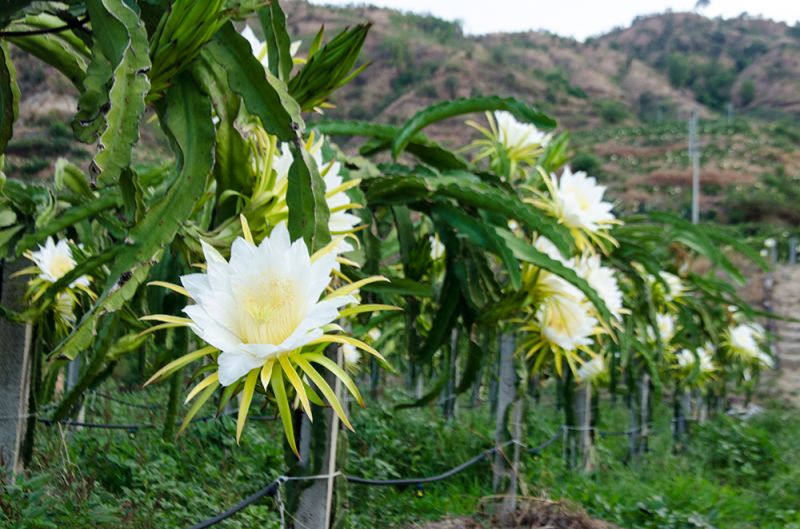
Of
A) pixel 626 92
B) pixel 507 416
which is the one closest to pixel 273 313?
pixel 507 416

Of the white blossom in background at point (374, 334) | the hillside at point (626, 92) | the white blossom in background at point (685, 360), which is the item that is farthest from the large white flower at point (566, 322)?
the hillside at point (626, 92)

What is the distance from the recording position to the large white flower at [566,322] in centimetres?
169

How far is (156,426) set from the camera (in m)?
2.33

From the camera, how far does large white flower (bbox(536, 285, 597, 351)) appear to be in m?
1.69

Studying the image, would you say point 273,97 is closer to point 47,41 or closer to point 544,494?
point 47,41

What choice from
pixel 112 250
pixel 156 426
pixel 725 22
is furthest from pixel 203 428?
pixel 725 22

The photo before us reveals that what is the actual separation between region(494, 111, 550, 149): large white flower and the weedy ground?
36.4 inches

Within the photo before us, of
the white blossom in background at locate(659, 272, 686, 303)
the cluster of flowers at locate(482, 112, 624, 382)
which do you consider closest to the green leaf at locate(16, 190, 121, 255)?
the cluster of flowers at locate(482, 112, 624, 382)

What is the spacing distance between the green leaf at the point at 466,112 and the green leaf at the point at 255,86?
65cm

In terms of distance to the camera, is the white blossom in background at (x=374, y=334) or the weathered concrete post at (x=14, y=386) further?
the white blossom in background at (x=374, y=334)

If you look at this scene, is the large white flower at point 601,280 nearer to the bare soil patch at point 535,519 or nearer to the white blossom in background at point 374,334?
the bare soil patch at point 535,519

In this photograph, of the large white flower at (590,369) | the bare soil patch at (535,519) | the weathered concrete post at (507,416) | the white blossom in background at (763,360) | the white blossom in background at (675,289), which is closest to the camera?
the bare soil patch at (535,519)

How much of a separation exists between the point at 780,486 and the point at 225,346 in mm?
3314

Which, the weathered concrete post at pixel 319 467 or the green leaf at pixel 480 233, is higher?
the green leaf at pixel 480 233
